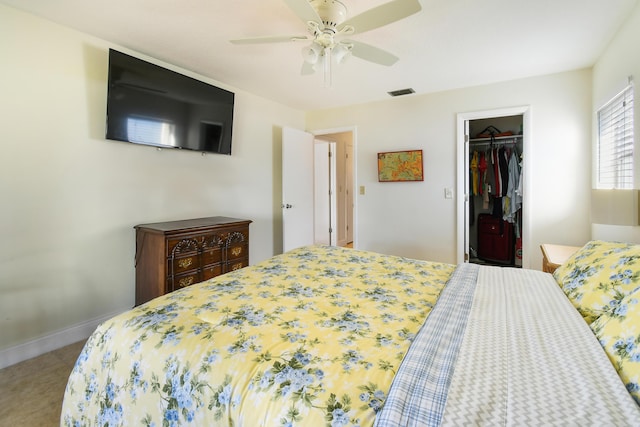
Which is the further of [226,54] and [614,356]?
[226,54]

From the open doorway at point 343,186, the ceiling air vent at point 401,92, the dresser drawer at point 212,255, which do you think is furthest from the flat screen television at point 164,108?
the open doorway at point 343,186

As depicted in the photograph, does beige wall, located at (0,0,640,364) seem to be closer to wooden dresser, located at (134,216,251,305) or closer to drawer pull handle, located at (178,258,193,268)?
wooden dresser, located at (134,216,251,305)

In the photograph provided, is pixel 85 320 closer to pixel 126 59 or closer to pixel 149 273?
pixel 149 273

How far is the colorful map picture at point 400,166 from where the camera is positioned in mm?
3660

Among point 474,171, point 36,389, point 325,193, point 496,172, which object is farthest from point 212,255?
point 496,172

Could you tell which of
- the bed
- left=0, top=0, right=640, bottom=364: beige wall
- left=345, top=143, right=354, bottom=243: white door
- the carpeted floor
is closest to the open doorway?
left=345, top=143, right=354, bottom=243: white door

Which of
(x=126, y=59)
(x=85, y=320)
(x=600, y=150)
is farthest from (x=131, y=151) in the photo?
(x=600, y=150)

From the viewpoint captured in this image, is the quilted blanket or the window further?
the window

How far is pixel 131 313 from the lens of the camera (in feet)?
3.90

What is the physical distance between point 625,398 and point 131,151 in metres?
3.13

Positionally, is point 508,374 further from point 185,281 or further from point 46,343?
point 46,343

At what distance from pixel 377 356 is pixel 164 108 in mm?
2652

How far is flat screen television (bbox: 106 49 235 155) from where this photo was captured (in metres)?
2.31

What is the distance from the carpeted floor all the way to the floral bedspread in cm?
63
